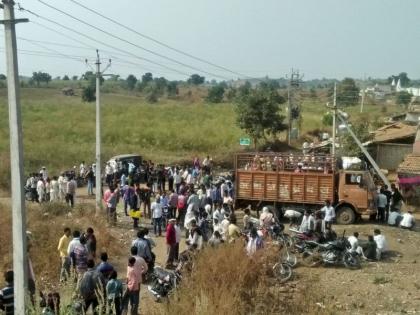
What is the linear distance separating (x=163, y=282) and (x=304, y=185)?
9.93 m

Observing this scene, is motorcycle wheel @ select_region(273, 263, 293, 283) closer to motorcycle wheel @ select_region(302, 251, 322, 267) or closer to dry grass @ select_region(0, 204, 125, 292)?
motorcycle wheel @ select_region(302, 251, 322, 267)

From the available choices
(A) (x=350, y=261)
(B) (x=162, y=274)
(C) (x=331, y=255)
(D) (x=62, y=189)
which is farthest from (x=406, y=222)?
(D) (x=62, y=189)

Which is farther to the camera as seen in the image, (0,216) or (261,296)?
(0,216)

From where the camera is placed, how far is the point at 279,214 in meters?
20.9

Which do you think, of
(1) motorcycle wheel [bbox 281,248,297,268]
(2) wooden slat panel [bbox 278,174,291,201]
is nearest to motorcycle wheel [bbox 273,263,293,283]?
(1) motorcycle wheel [bbox 281,248,297,268]

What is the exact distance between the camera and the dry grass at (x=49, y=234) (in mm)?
13789

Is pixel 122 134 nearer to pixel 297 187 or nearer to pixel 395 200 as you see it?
pixel 297 187

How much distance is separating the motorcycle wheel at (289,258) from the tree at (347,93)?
69.5 meters

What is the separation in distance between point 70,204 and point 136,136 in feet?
74.5

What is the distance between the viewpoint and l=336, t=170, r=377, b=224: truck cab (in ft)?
65.9

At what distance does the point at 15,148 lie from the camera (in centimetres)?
805

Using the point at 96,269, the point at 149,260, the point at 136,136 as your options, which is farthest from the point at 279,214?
the point at 136,136

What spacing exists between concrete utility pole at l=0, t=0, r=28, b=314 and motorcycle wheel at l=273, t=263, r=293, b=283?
6517 millimetres

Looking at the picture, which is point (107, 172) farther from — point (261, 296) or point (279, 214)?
point (261, 296)
